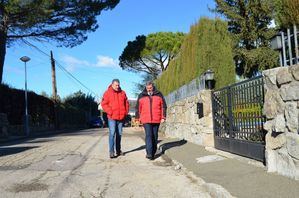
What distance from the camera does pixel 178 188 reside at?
7652 mm

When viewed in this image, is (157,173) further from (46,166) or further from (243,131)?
(46,166)

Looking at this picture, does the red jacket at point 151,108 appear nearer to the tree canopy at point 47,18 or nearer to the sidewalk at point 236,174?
the sidewalk at point 236,174

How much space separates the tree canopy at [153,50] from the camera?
170 feet

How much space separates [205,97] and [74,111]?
4581 cm

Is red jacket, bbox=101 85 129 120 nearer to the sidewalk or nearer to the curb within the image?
the sidewalk

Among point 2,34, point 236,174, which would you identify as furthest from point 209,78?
point 2,34

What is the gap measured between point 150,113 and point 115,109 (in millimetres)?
957

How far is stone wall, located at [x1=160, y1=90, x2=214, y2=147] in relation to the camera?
41.3 ft


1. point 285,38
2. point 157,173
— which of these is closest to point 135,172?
point 157,173

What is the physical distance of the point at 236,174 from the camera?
8.05 m

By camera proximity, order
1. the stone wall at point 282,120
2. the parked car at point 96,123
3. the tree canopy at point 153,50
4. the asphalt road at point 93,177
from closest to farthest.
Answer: the stone wall at point 282,120 < the asphalt road at point 93,177 < the tree canopy at point 153,50 < the parked car at point 96,123

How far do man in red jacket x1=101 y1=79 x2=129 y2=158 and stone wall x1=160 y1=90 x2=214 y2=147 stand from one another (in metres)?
2.18

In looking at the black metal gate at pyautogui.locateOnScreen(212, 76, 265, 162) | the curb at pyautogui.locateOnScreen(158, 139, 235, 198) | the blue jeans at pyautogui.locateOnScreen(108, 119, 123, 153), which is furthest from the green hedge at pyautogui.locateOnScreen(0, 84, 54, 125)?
the curb at pyautogui.locateOnScreen(158, 139, 235, 198)

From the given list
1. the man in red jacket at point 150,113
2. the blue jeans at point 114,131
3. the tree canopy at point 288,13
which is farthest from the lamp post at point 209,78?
the tree canopy at point 288,13
